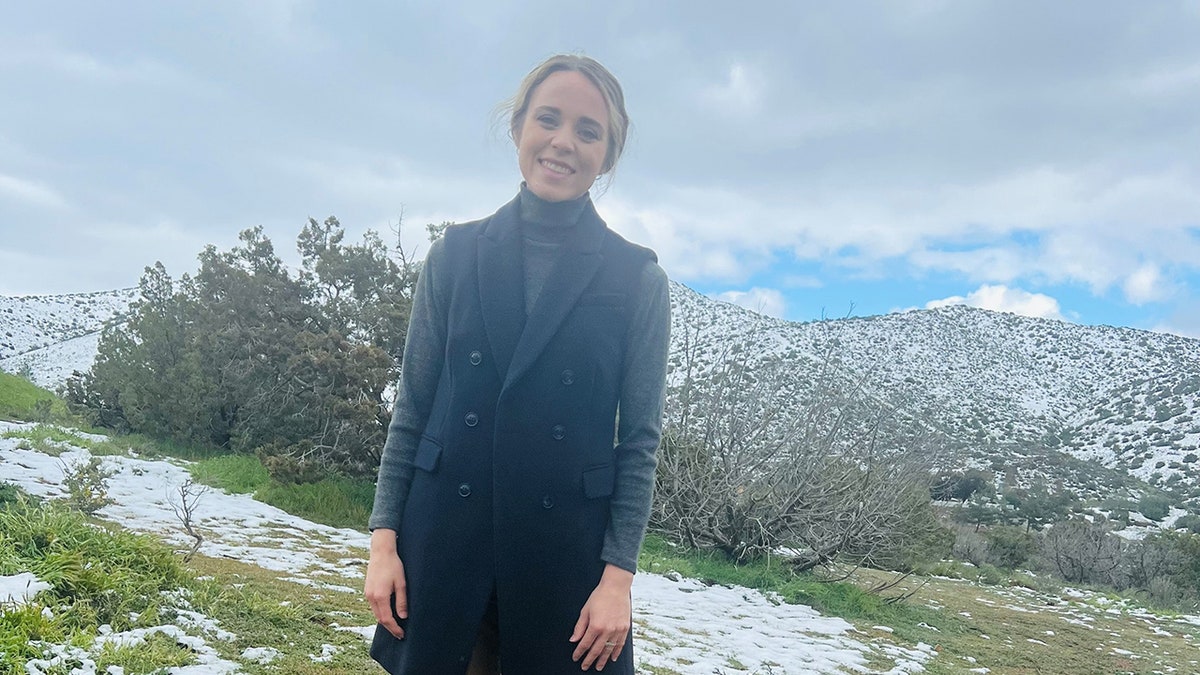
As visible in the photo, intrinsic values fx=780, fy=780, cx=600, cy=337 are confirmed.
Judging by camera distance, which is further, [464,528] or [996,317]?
[996,317]

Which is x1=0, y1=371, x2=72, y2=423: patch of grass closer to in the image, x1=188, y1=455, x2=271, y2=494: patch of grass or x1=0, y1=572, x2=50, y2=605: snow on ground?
x1=188, y1=455, x2=271, y2=494: patch of grass

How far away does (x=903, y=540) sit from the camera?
360 inches

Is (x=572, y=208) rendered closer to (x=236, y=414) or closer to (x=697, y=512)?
(x=697, y=512)

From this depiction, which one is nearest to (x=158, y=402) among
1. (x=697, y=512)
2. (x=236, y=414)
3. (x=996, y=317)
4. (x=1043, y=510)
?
(x=236, y=414)

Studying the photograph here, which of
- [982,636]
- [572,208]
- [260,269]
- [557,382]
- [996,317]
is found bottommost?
[982,636]

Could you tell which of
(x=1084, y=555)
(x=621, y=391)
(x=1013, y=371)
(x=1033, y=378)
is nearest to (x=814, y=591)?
(x=621, y=391)

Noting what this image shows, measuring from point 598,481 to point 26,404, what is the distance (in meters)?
16.3

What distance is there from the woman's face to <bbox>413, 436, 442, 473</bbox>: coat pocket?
0.48 meters

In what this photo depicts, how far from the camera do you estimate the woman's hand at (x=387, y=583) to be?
131 cm

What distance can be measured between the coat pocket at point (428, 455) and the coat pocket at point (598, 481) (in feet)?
0.81

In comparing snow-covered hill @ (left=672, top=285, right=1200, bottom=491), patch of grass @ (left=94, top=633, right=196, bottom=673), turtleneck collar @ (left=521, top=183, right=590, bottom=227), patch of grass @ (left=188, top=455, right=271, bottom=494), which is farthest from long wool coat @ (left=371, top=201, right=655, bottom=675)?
snow-covered hill @ (left=672, top=285, right=1200, bottom=491)

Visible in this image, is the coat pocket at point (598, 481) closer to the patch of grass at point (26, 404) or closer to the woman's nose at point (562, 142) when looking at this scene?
the woman's nose at point (562, 142)

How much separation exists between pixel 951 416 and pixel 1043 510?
912cm

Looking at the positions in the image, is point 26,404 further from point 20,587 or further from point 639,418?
point 639,418
